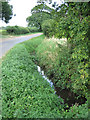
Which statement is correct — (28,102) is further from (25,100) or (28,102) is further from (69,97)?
(69,97)

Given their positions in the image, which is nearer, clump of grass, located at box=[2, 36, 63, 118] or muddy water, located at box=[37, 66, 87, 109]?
clump of grass, located at box=[2, 36, 63, 118]

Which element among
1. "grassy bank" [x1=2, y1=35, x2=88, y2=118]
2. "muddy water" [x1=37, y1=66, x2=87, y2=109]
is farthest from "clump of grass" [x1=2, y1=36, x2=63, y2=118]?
"muddy water" [x1=37, y1=66, x2=87, y2=109]

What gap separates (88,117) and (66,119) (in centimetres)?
36

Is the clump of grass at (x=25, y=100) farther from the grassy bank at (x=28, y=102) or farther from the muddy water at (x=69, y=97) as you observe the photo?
the muddy water at (x=69, y=97)

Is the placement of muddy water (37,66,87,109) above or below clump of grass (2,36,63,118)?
below

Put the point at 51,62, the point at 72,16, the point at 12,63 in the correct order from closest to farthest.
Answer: the point at 72,16
the point at 12,63
the point at 51,62

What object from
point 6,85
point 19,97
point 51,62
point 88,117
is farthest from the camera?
point 51,62

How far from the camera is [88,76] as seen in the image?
2.70m

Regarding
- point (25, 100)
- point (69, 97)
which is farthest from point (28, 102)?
point (69, 97)

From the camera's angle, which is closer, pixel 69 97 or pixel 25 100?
pixel 25 100

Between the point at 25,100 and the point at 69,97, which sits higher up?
the point at 25,100

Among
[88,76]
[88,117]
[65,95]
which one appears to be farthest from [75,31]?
[65,95]

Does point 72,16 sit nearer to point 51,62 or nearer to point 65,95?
point 65,95

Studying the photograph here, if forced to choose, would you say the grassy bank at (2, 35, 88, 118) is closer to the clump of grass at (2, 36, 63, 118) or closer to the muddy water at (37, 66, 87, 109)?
the clump of grass at (2, 36, 63, 118)
